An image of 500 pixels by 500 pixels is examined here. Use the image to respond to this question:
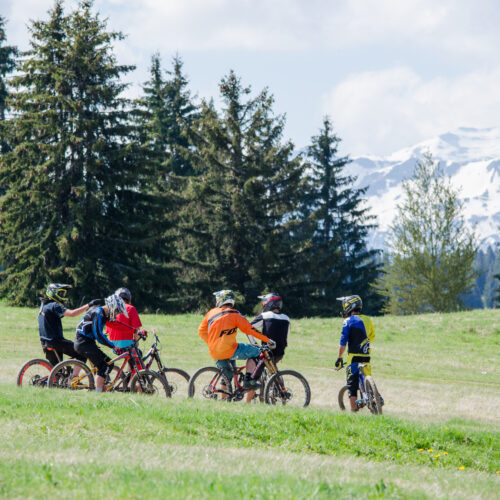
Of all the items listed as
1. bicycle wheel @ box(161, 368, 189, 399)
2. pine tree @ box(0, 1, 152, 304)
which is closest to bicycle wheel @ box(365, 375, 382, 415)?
bicycle wheel @ box(161, 368, 189, 399)

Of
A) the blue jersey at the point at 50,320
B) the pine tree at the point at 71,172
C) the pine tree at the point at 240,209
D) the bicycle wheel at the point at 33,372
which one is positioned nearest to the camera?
the blue jersey at the point at 50,320

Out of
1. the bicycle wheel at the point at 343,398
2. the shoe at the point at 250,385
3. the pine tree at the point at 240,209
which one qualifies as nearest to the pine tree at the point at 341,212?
the pine tree at the point at 240,209

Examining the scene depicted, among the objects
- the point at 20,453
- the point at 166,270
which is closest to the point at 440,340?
the point at 166,270

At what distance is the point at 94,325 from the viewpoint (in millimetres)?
12164

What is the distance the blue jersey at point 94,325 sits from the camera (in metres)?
12.2

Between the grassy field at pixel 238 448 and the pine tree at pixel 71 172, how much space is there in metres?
18.4

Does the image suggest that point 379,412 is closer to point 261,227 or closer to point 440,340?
point 440,340

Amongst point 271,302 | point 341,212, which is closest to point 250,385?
point 271,302

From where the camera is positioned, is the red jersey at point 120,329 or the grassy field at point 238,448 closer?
the grassy field at point 238,448

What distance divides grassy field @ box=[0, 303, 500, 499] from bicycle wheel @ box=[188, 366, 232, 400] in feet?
3.35

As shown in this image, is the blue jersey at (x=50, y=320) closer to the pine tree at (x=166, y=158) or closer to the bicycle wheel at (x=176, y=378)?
the bicycle wheel at (x=176, y=378)

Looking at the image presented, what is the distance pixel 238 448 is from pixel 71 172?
2911cm

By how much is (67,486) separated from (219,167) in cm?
3660

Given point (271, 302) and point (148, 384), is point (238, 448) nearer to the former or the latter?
point (148, 384)
